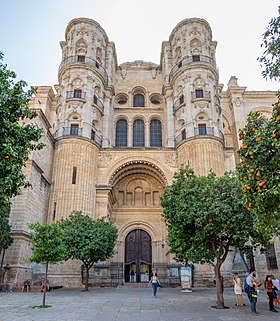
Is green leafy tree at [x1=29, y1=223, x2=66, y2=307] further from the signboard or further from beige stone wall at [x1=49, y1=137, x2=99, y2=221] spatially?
beige stone wall at [x1=49, y1=137, x2=99, y2=221]

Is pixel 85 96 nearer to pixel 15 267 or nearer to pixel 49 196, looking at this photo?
pixel 49 196

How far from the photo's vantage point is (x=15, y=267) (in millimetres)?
18688

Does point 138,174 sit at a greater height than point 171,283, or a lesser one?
greater

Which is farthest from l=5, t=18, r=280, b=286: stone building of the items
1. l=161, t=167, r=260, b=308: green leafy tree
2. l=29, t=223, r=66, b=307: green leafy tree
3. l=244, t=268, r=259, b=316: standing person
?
l=244, t=268, r=259, b=316: standing person

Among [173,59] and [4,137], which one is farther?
[173,59]

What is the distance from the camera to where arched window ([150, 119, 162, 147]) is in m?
31.5

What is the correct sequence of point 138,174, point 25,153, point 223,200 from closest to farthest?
point 25,153, point 223,200, point 138,174

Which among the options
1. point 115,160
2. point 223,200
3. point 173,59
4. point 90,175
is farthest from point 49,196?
point 173,59

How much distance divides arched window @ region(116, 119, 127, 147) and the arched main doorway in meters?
9.34

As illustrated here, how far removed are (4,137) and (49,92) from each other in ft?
89.5

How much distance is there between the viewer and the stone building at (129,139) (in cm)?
2425

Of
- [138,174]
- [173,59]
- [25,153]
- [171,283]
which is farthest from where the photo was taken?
[173,59]

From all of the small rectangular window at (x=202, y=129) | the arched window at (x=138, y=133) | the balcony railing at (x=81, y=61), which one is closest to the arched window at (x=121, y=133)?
the arched window at (x=138, y=133)

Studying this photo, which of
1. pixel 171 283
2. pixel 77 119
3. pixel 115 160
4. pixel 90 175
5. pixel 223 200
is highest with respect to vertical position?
pixel 77 119
